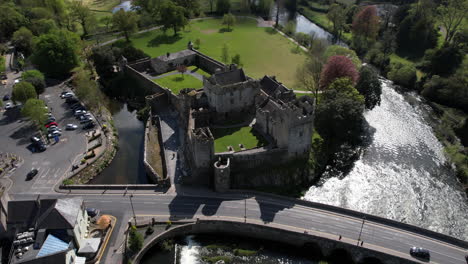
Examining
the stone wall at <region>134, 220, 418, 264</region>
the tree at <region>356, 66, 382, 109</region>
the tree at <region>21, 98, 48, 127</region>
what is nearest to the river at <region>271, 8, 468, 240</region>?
the tree at <region>356, 66, 382, 109</region>

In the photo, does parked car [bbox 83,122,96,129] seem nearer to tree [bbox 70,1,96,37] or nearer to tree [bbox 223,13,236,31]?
tree [bbox 70,1,96,37]

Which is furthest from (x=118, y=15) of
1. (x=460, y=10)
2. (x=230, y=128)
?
(x=460, y=10)

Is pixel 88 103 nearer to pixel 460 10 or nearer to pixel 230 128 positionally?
pixel 230 128

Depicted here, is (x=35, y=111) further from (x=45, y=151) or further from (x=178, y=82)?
(x=178, y=82)

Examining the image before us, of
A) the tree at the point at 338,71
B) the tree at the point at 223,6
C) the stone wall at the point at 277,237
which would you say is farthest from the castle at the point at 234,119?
the tree at the point at 223,6

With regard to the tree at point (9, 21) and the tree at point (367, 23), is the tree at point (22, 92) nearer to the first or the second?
the tree at point (9, 21)

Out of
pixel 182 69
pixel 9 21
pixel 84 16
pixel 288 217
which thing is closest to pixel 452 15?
pixel 182 69
